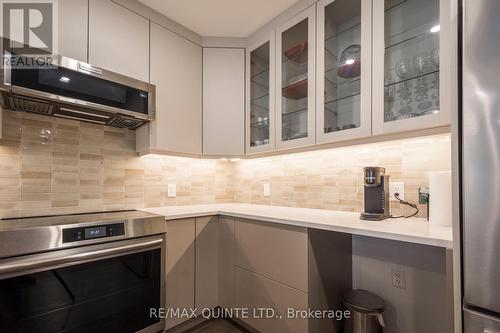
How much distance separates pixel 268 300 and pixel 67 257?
112 centimetres

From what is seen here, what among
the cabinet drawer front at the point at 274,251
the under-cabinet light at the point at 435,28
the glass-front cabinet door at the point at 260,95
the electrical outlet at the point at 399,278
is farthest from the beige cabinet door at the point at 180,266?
the under-cabinet light at the point at 435,28

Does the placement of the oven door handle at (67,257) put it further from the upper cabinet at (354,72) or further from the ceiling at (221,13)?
the ceiling at (221,13)

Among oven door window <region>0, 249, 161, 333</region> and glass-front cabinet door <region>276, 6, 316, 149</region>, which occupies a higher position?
glass-front cabinet door <region>276, 6, 316, 149</region>

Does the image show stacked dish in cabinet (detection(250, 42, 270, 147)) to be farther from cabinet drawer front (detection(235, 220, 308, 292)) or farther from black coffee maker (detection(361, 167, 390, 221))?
black coffee maker (detection(361, 167, 390, 221))

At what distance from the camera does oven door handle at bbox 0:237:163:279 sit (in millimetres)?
1063

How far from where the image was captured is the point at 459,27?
31.7 inches

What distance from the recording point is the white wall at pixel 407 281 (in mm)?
1356

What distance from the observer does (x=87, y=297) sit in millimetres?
1283

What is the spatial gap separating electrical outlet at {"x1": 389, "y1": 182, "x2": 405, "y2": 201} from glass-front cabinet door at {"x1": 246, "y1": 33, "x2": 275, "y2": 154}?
2.81 ft

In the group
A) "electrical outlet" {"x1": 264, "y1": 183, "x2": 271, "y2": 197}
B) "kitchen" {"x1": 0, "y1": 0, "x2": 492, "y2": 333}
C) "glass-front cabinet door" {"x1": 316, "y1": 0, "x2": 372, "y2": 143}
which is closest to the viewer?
"kitchen" {"x1": 0, "y1": 0, "x2": 492, "y2": 333}

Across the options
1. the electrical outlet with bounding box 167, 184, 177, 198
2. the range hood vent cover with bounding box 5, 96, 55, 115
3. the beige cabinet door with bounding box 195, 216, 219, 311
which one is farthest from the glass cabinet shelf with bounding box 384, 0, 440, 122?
the range hood vent cover with bounding box 5, 96, 55, 115

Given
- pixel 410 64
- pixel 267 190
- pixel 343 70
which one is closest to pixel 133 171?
pixel 267 190

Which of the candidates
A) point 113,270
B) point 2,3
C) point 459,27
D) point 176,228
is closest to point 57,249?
point 113,270

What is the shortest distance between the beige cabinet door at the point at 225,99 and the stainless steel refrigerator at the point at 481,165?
1.61 m
